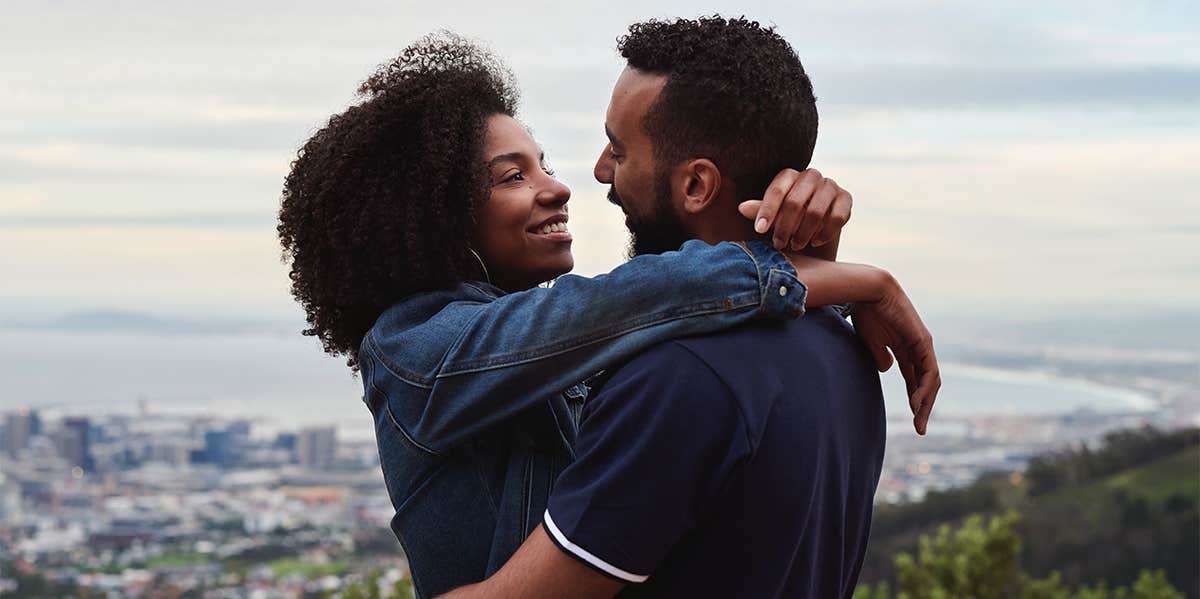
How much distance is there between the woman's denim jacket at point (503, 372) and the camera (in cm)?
206

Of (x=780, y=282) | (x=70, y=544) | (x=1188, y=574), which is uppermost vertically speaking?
(x=780, y=282)

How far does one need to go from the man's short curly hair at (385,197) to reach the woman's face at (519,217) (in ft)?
0.13

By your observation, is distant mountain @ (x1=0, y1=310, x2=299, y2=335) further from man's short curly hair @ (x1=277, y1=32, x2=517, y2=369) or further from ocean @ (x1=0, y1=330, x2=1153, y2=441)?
man's short curly hair @ (x1=277, y1=32, x2=517, y2=369)

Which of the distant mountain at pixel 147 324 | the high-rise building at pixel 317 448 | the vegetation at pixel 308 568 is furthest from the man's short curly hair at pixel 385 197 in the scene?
the distant mountain at pixel 147 324

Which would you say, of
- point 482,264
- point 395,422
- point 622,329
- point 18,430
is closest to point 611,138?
point 482,264

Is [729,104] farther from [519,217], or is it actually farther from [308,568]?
[308,568]

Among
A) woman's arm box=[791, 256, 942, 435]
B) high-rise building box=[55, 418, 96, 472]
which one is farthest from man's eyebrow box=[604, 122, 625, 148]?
high-rise building box=[55, 418, 96, 472]

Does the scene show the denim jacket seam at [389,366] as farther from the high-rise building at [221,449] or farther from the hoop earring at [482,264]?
the high-rise building at [221,449]

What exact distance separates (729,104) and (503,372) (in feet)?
1.81

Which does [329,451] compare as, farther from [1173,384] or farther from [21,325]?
[1173,384]

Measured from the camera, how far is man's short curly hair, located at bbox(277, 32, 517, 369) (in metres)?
2.36

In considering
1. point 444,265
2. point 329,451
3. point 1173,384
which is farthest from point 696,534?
point 1173,384

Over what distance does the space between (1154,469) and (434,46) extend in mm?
30640

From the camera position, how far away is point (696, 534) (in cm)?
208
